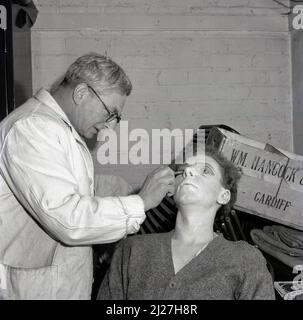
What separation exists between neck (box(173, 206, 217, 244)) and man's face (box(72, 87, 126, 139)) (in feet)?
1.48

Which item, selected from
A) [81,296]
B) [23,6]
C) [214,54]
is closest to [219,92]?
[214,54]

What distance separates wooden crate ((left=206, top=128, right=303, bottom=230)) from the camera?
86.4 inches

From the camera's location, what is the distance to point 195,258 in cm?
170

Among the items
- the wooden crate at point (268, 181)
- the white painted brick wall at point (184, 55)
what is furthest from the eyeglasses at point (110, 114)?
the white painted brick wall at point (184, 55)

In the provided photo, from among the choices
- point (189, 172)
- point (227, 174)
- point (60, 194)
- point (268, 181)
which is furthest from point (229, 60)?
point (60, 194)

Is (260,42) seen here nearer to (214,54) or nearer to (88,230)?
(214,54)

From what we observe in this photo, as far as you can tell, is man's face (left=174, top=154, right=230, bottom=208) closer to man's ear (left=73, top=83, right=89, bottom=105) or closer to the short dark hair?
the short dark hair

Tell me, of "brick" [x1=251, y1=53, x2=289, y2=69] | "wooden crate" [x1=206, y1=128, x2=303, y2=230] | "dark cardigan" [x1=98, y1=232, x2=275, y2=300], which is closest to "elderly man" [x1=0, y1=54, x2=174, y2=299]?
"dark cardigan" [x1=98, y1=232, x2=275, y2=300]

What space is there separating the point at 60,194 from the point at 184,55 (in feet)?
7.33

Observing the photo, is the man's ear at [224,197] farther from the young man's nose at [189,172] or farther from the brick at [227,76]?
the brick at [227,76]

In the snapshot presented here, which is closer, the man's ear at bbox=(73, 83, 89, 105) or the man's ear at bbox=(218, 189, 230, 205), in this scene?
the man's ear at bbox=(73, 83, 89, 105)

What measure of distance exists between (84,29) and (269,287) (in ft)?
7.91

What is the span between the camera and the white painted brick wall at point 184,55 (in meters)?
3.40

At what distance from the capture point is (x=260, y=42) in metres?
3.50
